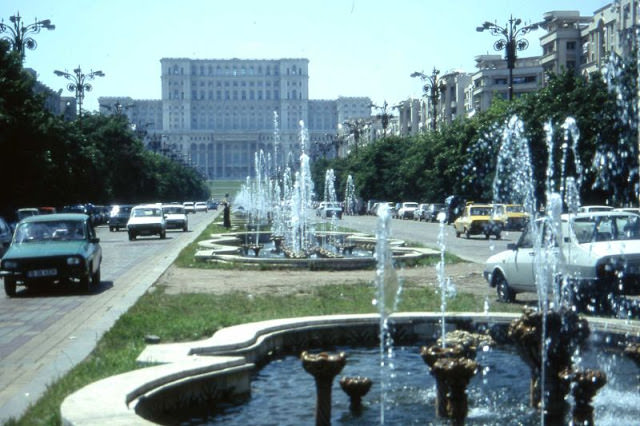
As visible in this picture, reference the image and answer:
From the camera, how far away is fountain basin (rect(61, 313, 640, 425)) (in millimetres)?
6434

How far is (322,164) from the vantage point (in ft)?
401

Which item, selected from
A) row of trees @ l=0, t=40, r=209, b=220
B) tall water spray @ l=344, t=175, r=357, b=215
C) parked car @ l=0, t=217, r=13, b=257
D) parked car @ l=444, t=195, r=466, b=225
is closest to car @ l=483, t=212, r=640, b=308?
parked car @ l=0, t=217, r=13, b=257

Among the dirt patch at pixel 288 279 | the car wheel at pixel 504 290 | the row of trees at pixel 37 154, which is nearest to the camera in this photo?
the car wheel at pixel 504 290

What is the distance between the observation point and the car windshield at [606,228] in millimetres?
13695

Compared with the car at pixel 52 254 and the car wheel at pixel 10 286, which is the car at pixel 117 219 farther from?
the car wheel at pixel 10 286

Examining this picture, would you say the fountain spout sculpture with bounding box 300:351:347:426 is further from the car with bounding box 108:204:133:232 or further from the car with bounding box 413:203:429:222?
the car with bounding box 413:203:429:222

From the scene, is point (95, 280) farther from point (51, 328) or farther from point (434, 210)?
point (434, 210)

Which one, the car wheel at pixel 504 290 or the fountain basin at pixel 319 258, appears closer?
the car wheel at pixel 504 290

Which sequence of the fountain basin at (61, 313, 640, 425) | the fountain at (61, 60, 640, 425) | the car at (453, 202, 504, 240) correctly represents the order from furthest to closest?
the car at (453, 202, 504, 240), the fountain at (61, 60, 640, 425), the fountain basin at (61, 313, 640, 425)

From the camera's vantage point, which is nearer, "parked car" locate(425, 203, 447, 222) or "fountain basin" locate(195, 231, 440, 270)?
→ "fountain basin" locate(195, 231, 440, 270)

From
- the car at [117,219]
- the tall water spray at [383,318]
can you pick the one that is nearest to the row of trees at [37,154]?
the car at [117,219]

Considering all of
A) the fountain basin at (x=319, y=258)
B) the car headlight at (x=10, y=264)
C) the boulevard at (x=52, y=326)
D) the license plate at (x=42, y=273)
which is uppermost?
the car headlight at (x=10, y=264)

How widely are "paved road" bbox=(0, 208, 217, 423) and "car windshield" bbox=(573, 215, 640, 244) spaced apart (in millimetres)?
6317

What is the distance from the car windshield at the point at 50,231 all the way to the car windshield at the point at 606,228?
9.69 meters
